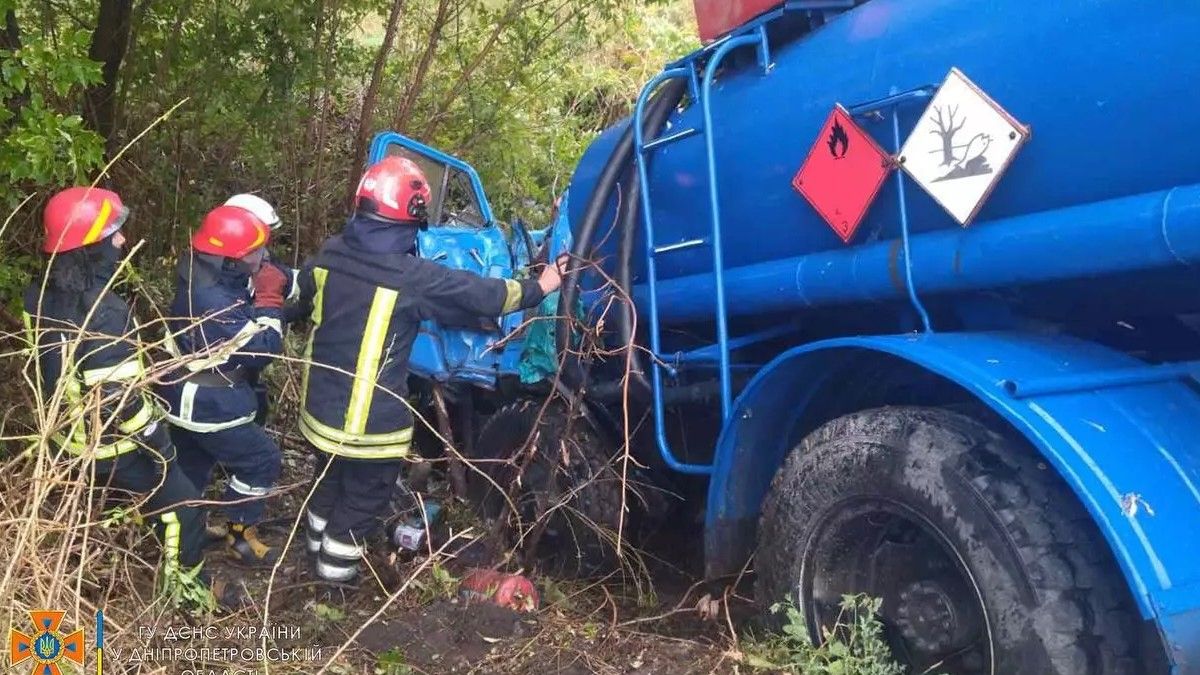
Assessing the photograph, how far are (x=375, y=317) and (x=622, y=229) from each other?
937 millimetres

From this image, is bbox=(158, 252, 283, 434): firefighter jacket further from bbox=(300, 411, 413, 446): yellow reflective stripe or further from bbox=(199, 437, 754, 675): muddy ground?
bbox=(199, 437, 754, 675): muddy ground

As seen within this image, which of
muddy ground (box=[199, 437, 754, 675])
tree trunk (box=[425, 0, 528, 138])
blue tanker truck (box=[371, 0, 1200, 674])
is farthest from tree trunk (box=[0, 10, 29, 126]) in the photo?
tree trunk (box=[425, 0, 528, 138])

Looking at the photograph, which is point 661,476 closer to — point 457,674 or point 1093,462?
point 457,674

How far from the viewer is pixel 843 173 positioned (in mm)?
2869

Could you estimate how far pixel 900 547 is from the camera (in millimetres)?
2617

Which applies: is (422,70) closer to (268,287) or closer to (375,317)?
(268,287)

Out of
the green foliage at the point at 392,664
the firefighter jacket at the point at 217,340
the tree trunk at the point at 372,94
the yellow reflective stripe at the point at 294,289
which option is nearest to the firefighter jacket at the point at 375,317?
the firefighter jacket at the point at 217,340

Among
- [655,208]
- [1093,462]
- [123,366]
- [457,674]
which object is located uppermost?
[655,208]

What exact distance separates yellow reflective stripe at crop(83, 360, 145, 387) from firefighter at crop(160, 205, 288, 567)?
0.31m

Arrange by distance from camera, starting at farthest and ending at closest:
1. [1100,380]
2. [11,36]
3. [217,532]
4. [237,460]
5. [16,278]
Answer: [16,278]
[217,532]
[11,36]
[237,460]
[1100,380]

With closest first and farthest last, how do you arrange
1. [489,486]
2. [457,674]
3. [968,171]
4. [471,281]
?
[968,171] → [457,674] → [471,281] → [489,486]

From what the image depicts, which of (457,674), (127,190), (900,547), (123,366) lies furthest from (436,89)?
(900,547)

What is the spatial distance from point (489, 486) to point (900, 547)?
7.33 feet

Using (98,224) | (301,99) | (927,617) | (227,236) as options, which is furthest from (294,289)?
(927,617)
